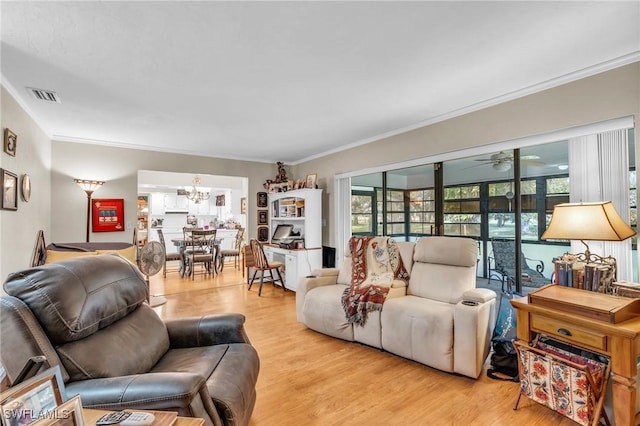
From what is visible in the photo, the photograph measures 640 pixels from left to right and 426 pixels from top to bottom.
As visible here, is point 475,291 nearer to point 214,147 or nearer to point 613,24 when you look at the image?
point 613,24

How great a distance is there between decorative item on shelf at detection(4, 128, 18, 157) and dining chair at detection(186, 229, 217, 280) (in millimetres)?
3749

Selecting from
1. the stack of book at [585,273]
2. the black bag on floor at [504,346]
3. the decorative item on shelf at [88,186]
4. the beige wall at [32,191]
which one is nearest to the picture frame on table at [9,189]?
the beige wall at [32,191]

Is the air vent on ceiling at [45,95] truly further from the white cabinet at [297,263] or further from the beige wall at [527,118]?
the beige wall at [527,118]

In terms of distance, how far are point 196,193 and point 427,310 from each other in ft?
25.2

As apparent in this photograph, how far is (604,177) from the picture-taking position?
7.89 feet

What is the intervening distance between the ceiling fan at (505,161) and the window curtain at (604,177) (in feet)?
1.04

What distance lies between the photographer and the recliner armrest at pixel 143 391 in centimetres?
111

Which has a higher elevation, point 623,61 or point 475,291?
point 623,61

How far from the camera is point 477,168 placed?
3.38 m

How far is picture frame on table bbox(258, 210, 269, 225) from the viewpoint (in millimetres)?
6055

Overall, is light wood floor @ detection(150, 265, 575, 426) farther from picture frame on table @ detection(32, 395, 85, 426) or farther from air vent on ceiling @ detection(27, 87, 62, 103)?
air vent on ceiling @ detection(27, 87, 62, 103)

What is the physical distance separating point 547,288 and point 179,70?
316 cm

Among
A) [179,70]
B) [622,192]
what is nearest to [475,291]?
[622,192]

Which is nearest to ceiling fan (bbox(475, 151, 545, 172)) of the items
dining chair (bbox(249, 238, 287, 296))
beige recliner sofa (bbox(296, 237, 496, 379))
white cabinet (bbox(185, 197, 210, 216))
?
beige recliner sofa (bbox(296, 237, 496, 379))
